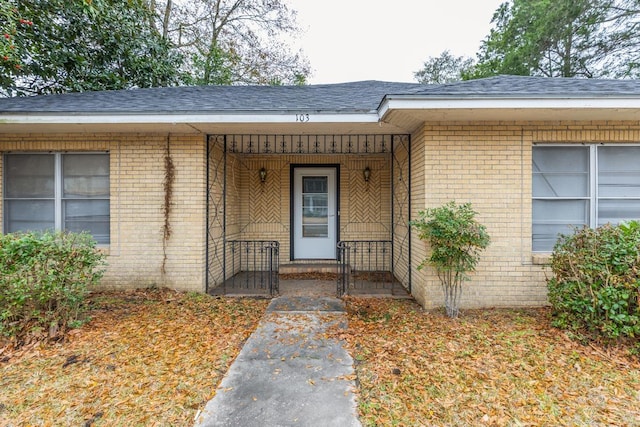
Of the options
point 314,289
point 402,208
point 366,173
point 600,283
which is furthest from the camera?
point 366,173

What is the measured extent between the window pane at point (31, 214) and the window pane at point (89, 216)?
287 mm

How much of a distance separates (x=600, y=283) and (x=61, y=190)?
7.79m

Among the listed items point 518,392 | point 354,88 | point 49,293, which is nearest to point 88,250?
point 49,293

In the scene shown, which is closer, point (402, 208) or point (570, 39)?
point (402, 208)

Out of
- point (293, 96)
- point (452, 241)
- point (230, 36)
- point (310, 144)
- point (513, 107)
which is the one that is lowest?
point (452, 241)

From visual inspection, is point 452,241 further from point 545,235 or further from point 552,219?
point 552,219

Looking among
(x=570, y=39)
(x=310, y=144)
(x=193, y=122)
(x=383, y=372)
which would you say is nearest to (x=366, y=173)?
(x=310, y=144)

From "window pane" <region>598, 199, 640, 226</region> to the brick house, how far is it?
15mm

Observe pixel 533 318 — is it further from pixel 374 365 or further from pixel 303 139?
pixel 303 139

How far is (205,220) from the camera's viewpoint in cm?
545

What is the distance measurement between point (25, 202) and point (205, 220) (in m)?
3.17

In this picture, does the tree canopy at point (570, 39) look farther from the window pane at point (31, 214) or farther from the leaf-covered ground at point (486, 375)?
the window pane at point (31, 214)

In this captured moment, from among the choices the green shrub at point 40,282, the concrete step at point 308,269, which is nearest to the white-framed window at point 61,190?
the green shrub at point 40,282

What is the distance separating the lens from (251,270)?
7.67 m
